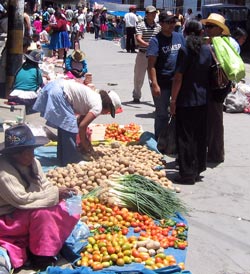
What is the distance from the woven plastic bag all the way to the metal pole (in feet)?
14.7

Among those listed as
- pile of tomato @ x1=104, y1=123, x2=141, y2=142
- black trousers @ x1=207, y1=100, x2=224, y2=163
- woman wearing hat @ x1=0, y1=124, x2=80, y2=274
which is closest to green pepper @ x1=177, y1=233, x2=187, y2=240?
woman wearing hat @ x1=0, y1=124, x2=80, y2=274

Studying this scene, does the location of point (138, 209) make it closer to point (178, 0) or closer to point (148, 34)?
point (148, 34)

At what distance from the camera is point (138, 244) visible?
4707 mm

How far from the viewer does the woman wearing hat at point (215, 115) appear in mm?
7094

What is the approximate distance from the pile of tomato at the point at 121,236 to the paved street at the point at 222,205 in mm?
211

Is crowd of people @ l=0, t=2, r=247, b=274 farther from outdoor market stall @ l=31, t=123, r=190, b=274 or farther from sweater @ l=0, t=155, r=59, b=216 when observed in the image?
outdoor market stall @ l=31, t=123, r=190, b=274

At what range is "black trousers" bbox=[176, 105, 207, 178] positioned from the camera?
657 centimetres

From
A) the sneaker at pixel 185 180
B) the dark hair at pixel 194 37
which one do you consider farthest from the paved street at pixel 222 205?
the dark hair at pixel 194 37

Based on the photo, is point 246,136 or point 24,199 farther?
point 246,136

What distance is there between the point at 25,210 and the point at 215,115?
398 centimetres

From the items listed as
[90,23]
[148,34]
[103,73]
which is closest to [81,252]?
[148,34]

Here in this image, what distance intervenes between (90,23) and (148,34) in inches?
1213

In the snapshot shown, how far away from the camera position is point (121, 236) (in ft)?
15.8

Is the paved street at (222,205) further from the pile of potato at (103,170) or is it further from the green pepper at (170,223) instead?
Answer: the pile of potato at (103,170)
